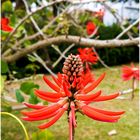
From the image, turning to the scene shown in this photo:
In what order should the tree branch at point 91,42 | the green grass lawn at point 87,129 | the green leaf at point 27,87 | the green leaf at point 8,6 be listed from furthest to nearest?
the green grass lawn at point 87,129 < the green leaf at point 8,6 < the green leaf at point 27,87 < the tree branch at point 91,42

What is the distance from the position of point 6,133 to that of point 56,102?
146 inches

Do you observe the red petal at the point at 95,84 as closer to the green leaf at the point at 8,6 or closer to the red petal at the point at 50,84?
the red petal at the point at 50,84

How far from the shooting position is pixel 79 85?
2.80ft

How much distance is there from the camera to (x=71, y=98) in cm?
86

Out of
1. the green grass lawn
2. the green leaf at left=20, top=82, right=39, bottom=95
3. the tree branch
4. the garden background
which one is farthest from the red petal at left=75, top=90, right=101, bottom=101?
the green grass lawn

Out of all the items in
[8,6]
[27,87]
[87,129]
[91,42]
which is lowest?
[87,129]

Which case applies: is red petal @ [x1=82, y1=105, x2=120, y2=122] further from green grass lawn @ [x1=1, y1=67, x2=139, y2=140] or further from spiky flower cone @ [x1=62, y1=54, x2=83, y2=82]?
green grass lawn @ [x1=1, y1=67, x2=139, y2=140]

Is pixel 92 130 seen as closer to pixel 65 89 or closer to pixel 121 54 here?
pixel 65 89

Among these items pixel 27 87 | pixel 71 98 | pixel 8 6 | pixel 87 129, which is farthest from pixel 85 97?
pixel 87 129

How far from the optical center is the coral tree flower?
2.53 feet

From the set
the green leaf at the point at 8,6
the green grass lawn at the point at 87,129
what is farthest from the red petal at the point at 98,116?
the green grass lawn at the point at 87,129

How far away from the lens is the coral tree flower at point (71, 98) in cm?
77

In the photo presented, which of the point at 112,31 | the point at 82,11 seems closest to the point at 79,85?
the point at 82,11

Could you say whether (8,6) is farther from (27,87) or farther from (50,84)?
(50,84)
